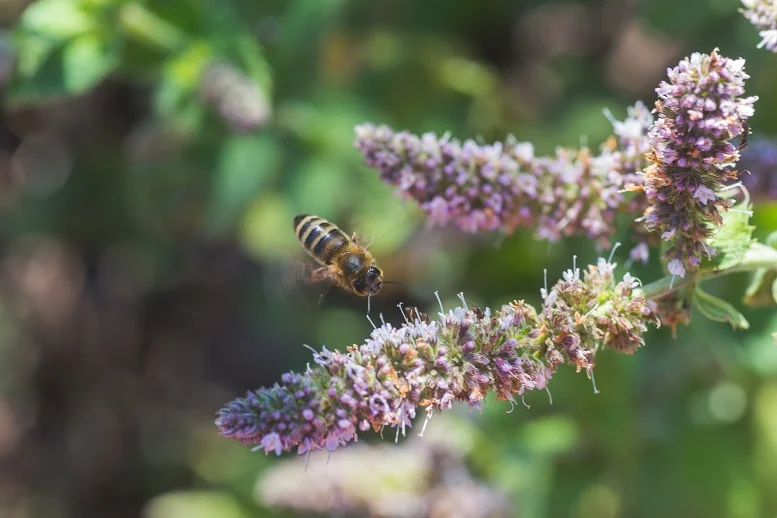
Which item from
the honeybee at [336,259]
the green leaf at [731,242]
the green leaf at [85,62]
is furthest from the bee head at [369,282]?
the green leaf at [85,62]

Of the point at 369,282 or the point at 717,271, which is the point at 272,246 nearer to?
the point at 369,282

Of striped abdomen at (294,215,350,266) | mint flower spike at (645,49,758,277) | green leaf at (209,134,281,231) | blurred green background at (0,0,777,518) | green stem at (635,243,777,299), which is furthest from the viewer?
green leaf at (209,134,281,231)

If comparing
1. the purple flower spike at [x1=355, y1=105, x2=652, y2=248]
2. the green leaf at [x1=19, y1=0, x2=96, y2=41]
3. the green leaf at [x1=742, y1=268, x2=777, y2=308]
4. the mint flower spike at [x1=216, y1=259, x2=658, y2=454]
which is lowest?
the mint flower spike at [x1=216, y1=259, x2=658, y2=454]

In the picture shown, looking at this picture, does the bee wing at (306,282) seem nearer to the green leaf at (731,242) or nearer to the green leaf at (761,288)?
the green leaf at (731,242)

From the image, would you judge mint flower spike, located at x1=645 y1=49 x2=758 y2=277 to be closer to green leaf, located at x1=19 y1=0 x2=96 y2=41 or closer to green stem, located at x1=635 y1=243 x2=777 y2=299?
green stem, located at x1=635 y1=243 x2=777 y2=299

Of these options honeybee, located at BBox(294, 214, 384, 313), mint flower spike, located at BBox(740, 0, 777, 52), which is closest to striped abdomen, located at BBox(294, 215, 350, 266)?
honeybee, located at BBox(294, 214, 384, 313)

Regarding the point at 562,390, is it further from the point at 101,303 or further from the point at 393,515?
the point at 101,303

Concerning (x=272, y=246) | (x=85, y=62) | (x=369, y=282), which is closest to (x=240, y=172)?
(x=272, y=246)
